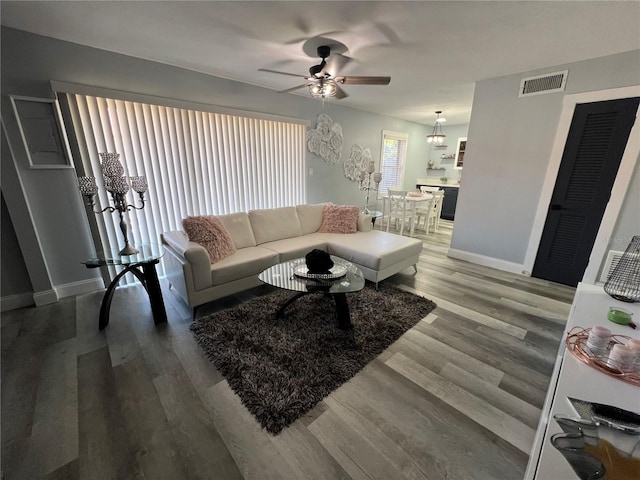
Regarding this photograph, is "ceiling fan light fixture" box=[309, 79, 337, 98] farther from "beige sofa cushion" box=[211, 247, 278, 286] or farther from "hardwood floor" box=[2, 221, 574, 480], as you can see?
"hardwood floor" box=[2, 221, 574, 480]

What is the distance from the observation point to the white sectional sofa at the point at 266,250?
2.35 m

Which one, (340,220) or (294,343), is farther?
(340,220)

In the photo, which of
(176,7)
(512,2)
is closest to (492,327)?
(512,2)

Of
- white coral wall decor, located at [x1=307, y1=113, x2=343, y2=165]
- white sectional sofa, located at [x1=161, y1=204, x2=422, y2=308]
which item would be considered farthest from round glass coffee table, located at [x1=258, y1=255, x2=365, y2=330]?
white coral wall decor, located at [x1=307, y1=113, x2=343, y2=165]

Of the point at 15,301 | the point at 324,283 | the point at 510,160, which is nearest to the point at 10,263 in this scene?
the point at 15,301

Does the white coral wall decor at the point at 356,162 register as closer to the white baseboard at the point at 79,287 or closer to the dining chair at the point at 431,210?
the dining chair at the point at 431,210

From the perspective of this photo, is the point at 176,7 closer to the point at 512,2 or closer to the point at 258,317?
the point at 512,2

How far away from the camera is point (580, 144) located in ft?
9.20

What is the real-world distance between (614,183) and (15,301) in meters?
6.15

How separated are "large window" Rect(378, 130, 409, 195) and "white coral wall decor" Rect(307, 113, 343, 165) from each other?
1.51 m

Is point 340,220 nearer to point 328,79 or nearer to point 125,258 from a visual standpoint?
point 328,79

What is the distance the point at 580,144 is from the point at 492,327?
7.65ft

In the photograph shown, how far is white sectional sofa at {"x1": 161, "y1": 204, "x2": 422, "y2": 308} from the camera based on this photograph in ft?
7.70

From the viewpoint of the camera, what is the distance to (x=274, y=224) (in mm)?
3379
